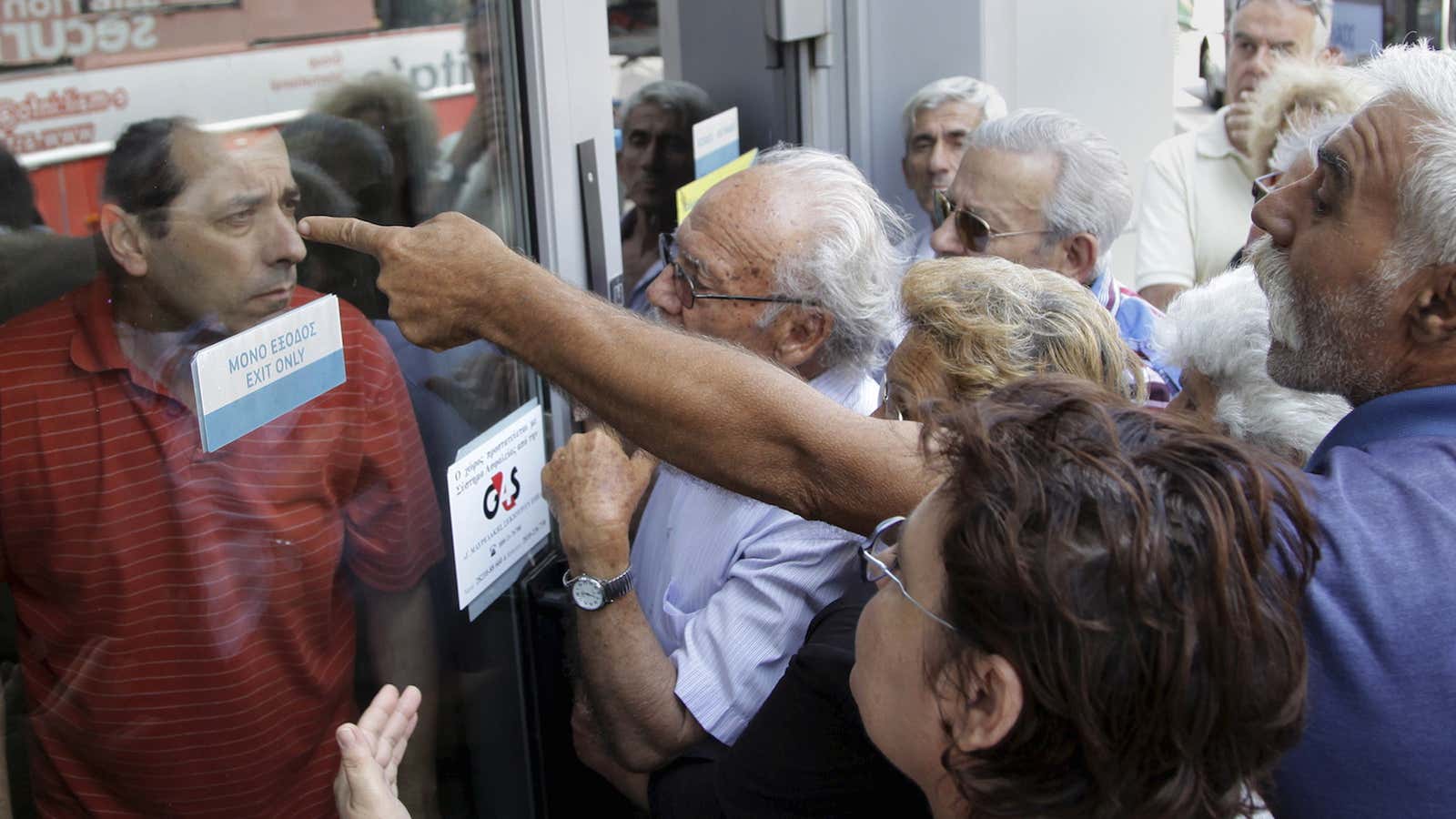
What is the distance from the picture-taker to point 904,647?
3.85ft

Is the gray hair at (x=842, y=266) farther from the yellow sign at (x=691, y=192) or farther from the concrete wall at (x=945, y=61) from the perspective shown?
the concrete wall at (x=945, y=61)

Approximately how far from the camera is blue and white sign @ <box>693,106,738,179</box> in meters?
3.28

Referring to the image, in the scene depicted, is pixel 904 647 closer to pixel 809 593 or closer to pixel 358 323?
pixel 809 593

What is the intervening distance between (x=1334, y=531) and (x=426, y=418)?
4.44 feet

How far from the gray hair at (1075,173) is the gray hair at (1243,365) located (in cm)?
70

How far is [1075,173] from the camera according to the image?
2945 mm

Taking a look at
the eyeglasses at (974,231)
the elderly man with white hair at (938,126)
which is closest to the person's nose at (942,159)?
the elderly man with white hair at (938,126)

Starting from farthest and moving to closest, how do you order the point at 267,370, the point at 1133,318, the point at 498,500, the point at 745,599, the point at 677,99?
1. the point at 677,99
2. the point at 1133,318
3. the point at 498,500
4. the point at 745,599
5. the point at 267,370

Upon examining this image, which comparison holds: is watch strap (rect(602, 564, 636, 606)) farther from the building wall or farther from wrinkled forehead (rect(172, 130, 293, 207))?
the building wall

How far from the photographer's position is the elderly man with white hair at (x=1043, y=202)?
9.64 feet

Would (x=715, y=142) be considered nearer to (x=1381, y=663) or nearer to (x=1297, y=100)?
(x=1297, y=100)

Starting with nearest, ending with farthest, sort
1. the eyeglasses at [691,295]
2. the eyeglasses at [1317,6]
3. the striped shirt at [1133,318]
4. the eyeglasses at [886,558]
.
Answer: the eyeglasses at [886,558] → the eyeglasses at [691,295] → the striped shirt at [1133,318] → the eyeglasses at [1317,6]

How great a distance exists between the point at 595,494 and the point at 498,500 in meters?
0.21

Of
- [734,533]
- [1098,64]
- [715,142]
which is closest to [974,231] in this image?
[715,142]
